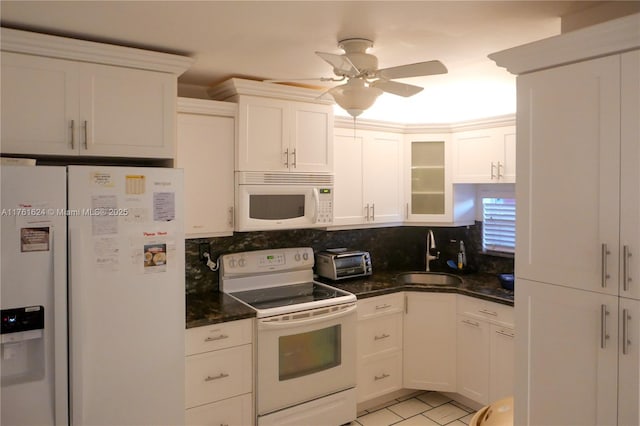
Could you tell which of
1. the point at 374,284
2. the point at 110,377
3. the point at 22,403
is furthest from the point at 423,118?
the point at 22,403

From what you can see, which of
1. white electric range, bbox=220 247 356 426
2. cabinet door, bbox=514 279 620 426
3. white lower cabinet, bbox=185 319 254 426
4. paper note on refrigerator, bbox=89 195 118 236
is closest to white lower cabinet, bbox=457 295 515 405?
white electric range, bbox=220 247 356 426

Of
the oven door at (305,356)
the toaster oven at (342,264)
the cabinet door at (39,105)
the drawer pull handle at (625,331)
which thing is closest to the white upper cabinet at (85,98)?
the cabinet door at (39,105)

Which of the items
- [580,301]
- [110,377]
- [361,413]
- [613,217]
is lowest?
[361,413]

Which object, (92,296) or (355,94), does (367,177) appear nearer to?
(355,94)

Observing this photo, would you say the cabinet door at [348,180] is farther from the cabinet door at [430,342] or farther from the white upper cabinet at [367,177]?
the cabinet door at [430,342]

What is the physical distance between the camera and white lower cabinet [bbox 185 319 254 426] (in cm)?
264

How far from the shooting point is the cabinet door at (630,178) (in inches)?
63.4

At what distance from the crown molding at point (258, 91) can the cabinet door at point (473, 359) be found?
1.98 meters

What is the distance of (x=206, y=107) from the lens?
2998 millimetres

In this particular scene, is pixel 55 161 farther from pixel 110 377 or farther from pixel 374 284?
pixel 374 284

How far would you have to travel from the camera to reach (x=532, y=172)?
1.94 meters

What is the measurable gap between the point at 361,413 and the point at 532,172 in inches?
91.3

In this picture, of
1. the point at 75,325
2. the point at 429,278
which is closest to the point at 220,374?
the point at 75,325

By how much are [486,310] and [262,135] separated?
6.54ft
